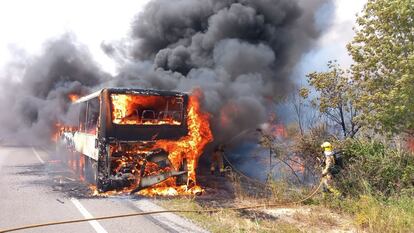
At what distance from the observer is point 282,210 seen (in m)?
7.23

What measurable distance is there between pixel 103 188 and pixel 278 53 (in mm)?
12006

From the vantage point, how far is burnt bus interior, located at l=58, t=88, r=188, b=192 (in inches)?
349

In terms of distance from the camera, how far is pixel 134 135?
359 inches

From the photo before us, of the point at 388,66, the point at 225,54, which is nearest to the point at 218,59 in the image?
the point at 225,54

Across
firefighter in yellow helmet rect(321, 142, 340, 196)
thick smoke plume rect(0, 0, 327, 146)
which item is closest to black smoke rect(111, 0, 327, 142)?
thick smoke plume rect(0, 0, 327, 146)

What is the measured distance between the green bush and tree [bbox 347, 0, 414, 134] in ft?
10.3

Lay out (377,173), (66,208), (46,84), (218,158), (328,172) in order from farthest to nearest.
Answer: (46,84) < (218,158) < (328,172) < (377,173) < (66,208)

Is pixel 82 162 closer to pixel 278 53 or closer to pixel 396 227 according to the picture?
pixel 396 227

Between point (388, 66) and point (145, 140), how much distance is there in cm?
737

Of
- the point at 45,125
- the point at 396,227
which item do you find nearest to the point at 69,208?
the point at 396,227

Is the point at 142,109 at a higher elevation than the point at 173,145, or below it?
higher

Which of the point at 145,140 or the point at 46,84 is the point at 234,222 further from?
the point at 46,84

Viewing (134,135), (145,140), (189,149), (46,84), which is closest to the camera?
(134,135)

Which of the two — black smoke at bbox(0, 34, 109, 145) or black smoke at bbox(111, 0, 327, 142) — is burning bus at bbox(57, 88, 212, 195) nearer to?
black smoke at bbox(111, 0, 327, 142)
